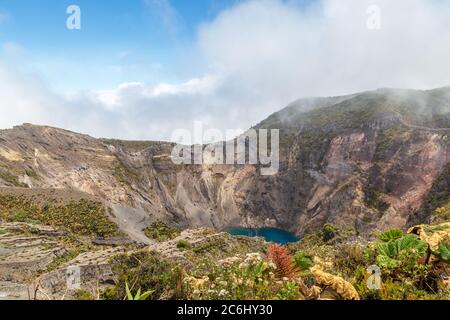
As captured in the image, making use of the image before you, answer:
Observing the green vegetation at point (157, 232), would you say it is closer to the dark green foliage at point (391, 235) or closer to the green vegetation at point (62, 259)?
the green vegetation at point (62, 259)

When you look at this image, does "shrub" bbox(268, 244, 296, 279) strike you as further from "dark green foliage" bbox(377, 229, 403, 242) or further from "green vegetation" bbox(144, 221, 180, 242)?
"green vegetation" bbox(144, 221, 180, 242)

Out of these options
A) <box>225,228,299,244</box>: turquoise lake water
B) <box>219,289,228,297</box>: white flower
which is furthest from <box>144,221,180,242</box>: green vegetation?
<box>219,289,228,297</box>: white flower

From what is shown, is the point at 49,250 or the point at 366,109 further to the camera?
the point at 366,109

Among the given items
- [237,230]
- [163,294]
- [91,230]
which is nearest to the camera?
[163,294]

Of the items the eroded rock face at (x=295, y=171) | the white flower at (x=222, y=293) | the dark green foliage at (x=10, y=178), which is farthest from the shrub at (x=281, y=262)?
the dark green foliage at (x=10, y=178)

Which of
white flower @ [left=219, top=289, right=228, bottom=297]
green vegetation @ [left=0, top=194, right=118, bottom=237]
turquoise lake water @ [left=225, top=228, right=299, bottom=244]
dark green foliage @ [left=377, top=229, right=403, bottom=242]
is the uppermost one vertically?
dark green foliage @ [left=377, top=229, right=403, bottom=242]
